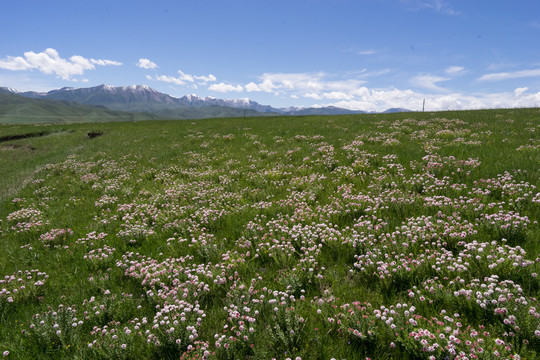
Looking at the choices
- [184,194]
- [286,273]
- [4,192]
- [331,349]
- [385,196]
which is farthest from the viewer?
[4,192]

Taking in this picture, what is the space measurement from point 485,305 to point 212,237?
18.3ft

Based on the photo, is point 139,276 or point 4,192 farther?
point 4,192

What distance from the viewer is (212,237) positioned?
688 cm

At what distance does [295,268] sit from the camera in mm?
4914

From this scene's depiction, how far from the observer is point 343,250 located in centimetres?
557

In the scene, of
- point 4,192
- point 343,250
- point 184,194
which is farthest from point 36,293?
point 4,192

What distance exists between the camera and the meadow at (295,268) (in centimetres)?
348

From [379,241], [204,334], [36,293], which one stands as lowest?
[36,293]

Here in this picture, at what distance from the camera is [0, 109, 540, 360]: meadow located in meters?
3.48

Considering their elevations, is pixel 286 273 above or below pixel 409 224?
below

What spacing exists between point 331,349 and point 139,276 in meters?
4.06

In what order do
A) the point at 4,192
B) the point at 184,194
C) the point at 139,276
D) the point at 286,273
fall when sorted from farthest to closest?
1. the point at 4,192
2. the point at 184,194
3. the point at 139,276
4. the point at 286,273

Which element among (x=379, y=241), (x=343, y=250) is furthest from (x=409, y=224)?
(x=343, y=250)

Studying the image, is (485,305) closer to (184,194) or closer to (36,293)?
(36,293)
